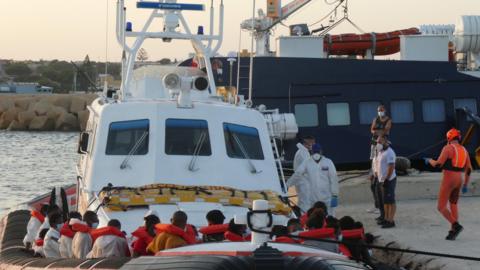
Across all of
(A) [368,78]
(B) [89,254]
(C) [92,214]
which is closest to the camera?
(B) [89,254]

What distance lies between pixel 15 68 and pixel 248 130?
119581 millimetres

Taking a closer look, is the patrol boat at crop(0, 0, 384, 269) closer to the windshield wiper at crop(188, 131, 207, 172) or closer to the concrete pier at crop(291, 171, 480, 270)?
the windshield wiper at crop(188, 131, 207, 172)

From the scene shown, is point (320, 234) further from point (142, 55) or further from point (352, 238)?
point (142, 55)

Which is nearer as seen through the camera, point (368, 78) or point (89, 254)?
Result: point (89, 254)

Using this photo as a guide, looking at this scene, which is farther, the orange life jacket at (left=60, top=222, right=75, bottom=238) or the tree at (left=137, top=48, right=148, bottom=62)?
the tree at (left=137, top=48, right=148, bottom=62)

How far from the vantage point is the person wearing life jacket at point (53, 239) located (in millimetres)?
9211

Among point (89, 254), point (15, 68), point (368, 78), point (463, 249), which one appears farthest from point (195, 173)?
point (15, 68)

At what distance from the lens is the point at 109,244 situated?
26.2ft

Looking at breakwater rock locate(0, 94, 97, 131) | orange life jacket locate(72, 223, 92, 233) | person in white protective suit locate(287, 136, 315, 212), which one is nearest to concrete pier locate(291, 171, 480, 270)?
person in white protective suit locate(287, 136, 315, 212)

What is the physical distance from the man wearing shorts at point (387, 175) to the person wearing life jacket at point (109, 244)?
20.3ft

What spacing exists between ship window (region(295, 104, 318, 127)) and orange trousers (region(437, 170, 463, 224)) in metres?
9.65

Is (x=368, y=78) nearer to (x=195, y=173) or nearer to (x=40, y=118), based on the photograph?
(x=195, y=173)

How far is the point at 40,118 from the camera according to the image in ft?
234

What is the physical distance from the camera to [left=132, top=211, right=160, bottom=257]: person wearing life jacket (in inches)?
314
